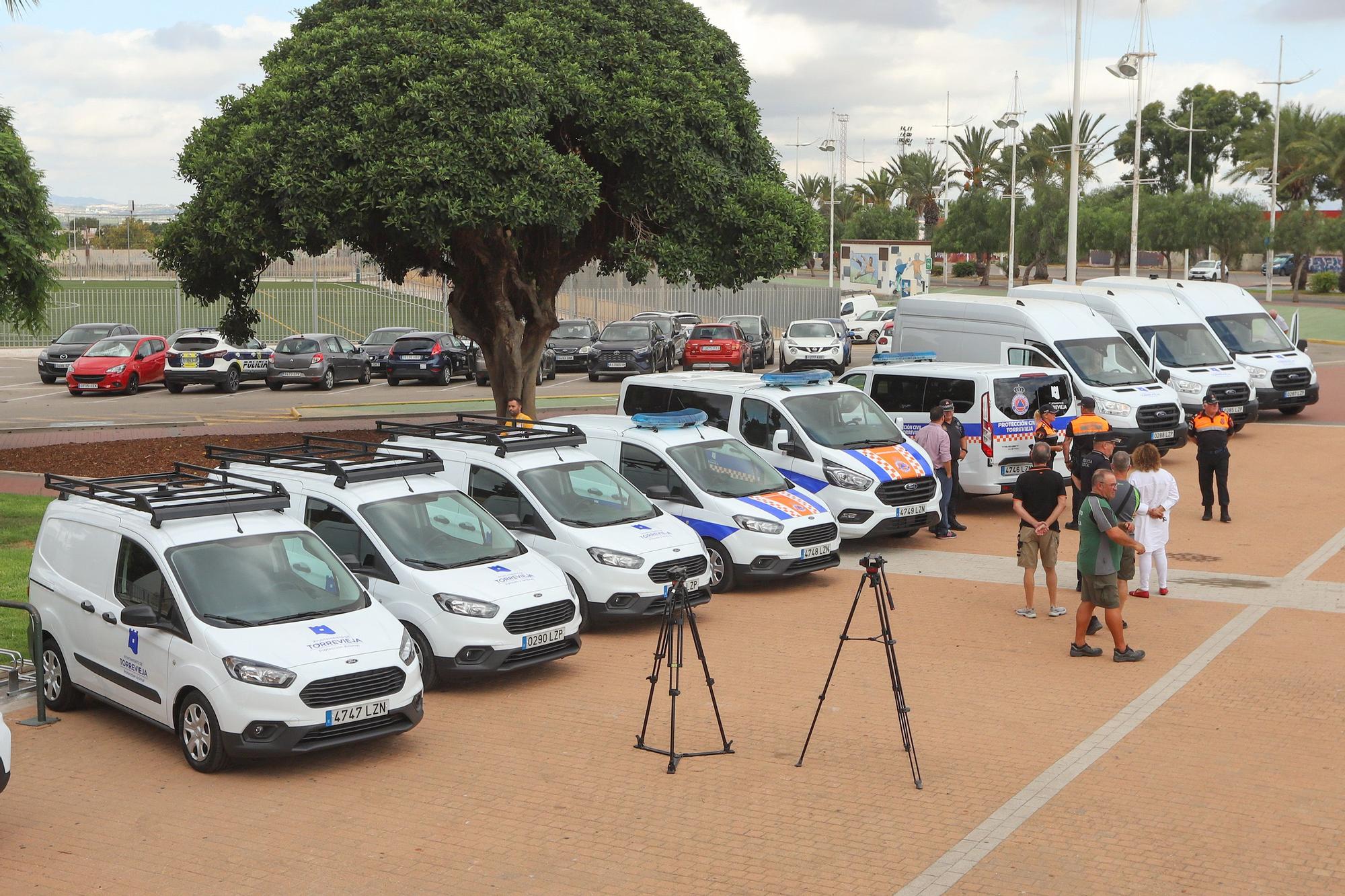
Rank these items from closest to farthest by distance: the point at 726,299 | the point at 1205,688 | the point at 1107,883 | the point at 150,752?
the point at 1107,883, the point at 150,752, the point at 1205,688, the point at 726,299

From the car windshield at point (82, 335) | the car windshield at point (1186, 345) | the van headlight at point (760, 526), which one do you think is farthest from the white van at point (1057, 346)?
the car windshield at point (82, 335)

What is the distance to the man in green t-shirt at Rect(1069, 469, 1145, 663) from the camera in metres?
11.3

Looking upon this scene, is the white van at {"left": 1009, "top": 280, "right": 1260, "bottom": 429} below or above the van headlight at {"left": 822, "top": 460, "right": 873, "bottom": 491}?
above

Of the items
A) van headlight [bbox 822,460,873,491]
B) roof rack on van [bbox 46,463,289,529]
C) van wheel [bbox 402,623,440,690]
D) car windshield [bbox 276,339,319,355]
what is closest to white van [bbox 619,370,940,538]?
van headlight [bbox 822,460,873,491]

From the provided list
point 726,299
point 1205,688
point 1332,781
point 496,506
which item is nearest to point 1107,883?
point 1332,781

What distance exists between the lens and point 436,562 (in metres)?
11.1

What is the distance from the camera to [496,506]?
13.0 metres

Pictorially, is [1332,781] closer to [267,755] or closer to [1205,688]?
[1205,688]

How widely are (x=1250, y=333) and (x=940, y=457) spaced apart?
1390cm

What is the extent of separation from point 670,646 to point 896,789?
5.63 feet

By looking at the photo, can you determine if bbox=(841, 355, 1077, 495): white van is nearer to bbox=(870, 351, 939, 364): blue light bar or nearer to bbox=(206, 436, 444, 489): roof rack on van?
bbox=(870, 351, 939, 364): blue light bar

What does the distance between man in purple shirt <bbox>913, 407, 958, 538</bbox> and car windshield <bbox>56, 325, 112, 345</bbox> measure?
28.7 meters

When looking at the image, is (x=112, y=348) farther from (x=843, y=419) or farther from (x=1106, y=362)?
(x=1106, y=362)

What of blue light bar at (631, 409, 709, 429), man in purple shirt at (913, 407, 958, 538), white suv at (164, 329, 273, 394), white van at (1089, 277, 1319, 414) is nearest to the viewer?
blue light bar at (631, 409, 709, 429)
